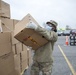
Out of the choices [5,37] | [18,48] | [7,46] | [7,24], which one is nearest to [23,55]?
[18,48]

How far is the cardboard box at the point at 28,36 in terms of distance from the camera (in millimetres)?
6273

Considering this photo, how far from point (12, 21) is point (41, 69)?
1963mm

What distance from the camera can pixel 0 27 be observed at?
6.57 meters

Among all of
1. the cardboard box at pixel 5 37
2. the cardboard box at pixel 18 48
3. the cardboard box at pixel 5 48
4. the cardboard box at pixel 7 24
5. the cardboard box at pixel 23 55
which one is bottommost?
the cardboard box at pixel 23 55

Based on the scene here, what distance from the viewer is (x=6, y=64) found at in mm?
6488

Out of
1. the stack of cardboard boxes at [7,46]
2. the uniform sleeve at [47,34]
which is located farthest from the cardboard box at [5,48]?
the uniform sleeve at [47,34]

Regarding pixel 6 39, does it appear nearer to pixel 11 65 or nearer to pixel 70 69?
pixel 11 65

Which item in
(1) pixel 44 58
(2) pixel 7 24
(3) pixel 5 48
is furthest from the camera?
(2) pixel 7 24

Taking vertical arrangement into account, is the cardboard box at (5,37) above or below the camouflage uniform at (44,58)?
above

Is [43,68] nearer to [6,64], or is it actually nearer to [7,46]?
[6,64]

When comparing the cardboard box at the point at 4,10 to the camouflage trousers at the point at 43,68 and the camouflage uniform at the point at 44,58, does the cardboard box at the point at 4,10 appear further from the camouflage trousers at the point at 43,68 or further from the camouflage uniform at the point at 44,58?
the camouflage trousers at the point at 43,68

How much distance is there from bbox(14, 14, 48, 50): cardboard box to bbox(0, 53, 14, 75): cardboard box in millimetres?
520

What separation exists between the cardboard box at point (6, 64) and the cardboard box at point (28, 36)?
0.52m

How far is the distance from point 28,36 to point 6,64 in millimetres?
808
